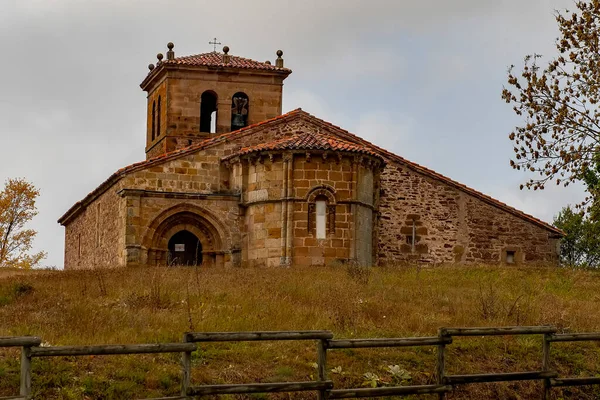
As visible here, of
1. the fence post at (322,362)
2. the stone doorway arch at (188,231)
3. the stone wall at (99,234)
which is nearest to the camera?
the fence post at (322,362)

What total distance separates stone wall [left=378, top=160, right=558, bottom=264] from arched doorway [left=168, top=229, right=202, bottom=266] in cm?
612

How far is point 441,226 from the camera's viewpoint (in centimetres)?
3575

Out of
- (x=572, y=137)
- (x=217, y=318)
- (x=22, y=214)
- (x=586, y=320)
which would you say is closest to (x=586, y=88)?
(x=572, y=137)

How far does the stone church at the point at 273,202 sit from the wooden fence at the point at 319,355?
15088 millimetres

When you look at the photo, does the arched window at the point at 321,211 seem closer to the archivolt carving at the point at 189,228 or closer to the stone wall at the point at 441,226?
the archivolt carving at the point at 189,228

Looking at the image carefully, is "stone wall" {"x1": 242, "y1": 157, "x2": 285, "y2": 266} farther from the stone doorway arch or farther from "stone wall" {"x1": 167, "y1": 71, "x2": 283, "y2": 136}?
"stone wall" {"x1": 167, "y1": 71, "x2": 283, "y2": 136}

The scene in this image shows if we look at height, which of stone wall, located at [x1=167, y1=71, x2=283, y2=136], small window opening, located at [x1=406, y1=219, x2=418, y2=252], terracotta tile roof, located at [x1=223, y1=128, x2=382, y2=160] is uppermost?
stone wall, located at [x1=167, y1=71, x2=283, y2=136]

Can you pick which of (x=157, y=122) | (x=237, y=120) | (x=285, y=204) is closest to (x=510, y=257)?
(x=285, y=204)

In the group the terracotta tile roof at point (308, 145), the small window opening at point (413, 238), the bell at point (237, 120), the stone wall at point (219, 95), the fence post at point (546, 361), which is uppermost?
the stone wall at point (219, 95)

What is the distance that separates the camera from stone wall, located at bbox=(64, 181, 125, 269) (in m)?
33.8

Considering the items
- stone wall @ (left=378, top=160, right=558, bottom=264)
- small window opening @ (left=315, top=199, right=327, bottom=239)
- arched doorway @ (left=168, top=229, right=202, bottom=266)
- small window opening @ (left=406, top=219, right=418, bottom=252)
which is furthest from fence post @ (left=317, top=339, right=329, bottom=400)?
small window opening @ (left=406, top=219, right=418, bottom=252)

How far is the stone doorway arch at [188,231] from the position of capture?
3288 cm

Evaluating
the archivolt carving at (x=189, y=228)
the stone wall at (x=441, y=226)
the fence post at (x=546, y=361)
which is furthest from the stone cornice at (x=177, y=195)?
the fence post at (x=546, y=361)

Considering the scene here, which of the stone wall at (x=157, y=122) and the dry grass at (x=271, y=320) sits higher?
the stone wall at (x=157, y=122)
